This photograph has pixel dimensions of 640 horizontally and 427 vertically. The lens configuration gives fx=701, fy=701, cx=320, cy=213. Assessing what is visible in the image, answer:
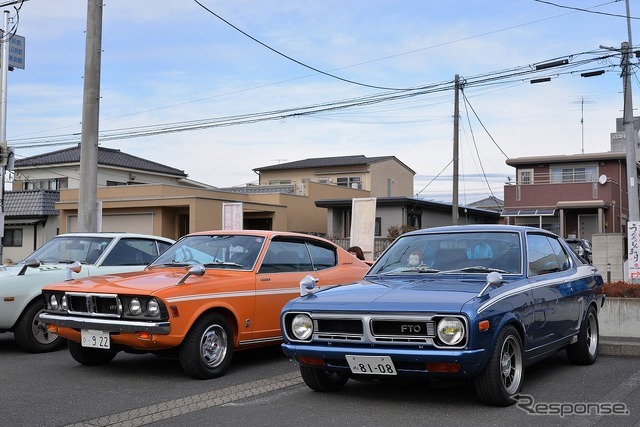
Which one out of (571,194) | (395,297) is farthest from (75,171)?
(395,297)

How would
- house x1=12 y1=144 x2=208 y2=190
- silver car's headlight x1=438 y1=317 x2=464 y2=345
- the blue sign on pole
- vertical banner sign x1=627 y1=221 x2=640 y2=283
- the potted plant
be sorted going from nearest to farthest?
silver car's headlight x1=438 y1=317 x2=464 y2=345, the potted plant, vertical banner sign x1=627 y1=221 x2=640 y2=283, the blue sign on pole, house x1=12 y1=144 x2=208 y2=190

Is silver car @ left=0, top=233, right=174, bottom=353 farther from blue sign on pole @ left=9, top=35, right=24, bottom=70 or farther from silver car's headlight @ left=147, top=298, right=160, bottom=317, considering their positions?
blue sign on pole @ left=9, top=35, right=24, bottom=70

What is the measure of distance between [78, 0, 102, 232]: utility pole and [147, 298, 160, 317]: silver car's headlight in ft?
23.5

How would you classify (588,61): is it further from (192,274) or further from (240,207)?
(192,274)

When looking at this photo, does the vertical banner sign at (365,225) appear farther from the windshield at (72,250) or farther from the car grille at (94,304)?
the car grille at (94,304)

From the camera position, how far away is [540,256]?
6914mm

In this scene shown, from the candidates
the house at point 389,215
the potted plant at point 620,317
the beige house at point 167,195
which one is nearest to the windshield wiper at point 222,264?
the potted plant at point 620,317

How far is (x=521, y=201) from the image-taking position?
34125 mm

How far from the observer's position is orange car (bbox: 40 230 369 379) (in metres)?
6.75

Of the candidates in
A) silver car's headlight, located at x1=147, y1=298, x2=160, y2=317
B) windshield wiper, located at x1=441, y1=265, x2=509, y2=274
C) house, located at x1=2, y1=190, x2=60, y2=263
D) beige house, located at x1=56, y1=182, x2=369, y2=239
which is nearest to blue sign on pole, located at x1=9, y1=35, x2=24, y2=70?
beige house, located at x1=56, y1=182, x2=369, y2=239

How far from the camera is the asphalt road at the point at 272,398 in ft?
17.6

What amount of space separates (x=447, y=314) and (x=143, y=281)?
3362 mm

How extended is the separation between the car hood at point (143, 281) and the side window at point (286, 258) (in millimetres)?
423

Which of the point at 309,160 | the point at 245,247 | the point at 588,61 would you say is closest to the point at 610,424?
the point at 245,247
